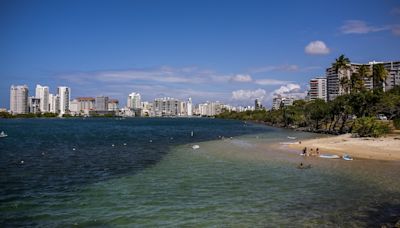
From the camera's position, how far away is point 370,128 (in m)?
63.6

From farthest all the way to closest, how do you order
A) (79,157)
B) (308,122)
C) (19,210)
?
(308,122) → (79,157) → (19,210)

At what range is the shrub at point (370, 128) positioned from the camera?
2454 inches

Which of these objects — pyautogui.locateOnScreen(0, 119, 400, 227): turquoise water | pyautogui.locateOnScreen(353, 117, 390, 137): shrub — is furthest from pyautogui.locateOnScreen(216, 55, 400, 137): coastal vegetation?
pyautogui.locateOnScreen(0, 119, 400, 227): turquoise water

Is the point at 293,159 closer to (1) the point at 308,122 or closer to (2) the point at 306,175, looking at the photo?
(2) the point at 306,175

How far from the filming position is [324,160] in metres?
41.3

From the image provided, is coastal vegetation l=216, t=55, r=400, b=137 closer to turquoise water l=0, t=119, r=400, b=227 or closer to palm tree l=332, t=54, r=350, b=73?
palm tree l=332, t=54, r=350, b=73

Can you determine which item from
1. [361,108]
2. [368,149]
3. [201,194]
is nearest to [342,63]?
[361,108]

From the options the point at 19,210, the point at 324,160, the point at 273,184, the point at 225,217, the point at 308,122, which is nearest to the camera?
the point at 225,217

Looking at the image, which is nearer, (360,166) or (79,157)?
(360,166)

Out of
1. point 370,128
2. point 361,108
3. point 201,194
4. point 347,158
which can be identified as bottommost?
point 201,194

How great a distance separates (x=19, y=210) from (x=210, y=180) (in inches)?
573

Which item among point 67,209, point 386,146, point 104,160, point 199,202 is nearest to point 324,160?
point 386,146

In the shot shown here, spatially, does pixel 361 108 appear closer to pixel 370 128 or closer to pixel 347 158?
pixel 370 128

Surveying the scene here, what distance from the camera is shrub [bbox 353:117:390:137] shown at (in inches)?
2454
